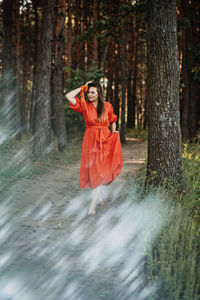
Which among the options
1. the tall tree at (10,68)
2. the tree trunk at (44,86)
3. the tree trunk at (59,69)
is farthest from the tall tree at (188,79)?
the tall tree at (10,68)

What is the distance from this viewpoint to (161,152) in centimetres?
580

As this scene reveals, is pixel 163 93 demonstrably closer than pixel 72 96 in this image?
No

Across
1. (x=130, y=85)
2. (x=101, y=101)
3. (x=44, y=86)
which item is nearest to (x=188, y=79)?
(x=44, y=86)

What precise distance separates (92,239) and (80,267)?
31.3 inches

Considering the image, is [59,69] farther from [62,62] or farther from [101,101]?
[101,101]

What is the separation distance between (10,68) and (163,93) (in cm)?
1076

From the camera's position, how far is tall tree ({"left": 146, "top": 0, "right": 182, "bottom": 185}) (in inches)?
216

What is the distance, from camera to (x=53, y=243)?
4184 millimetres

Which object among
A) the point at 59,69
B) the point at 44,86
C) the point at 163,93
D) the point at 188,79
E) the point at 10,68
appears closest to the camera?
the point at 163,93

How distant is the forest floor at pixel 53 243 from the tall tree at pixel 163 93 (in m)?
1.16

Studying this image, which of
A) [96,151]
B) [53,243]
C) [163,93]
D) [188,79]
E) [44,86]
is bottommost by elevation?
[53,243]

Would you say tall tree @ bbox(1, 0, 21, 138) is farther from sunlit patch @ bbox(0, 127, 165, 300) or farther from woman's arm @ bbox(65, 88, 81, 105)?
sunlit patch @ bbox(0, 127, 165, 300)

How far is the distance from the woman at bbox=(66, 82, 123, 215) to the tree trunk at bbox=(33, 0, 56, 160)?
17.2ft

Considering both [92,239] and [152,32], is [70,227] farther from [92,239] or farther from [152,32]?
Result: [152,32]
